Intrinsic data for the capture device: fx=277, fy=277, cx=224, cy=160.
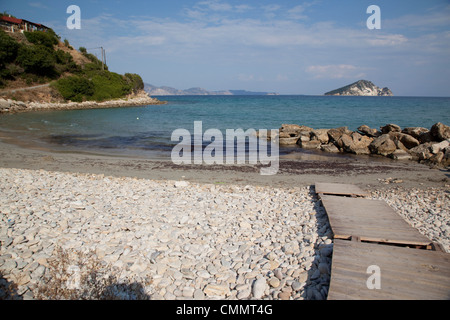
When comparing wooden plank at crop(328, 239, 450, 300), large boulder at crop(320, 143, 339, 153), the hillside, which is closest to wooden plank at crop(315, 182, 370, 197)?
wooden plank at crop(328, 239, 450, 300)

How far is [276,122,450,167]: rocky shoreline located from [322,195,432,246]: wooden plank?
9.89 meters

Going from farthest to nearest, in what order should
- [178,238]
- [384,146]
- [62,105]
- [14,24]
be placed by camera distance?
[14,24]
[62,105]
[384,146]
[178,238]

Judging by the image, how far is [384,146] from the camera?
619 inches

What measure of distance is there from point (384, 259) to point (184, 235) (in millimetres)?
3304

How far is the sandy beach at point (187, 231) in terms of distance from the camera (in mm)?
3959

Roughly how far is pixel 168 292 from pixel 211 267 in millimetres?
783

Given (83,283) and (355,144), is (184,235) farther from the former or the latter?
(355,144)

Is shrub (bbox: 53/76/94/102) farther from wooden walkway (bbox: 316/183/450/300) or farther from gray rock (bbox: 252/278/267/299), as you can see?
gray rock (bbox: 252/278/267/299)

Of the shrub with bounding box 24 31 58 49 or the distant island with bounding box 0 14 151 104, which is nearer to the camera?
the distant island with bounding box 0 14 151 104

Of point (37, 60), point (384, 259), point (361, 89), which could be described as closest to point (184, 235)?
point (384, 259)

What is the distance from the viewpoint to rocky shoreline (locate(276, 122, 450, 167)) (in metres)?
14.4

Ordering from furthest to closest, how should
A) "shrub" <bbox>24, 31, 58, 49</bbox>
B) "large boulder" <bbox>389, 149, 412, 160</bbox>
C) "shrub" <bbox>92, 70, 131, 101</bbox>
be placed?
"shrub" <bbox>92, 70, 131, 101</bbox> → "shrub" <bbox>24, 31, 58, 49</bbox> → "large boulder" <bbox>389, 149, 412, 160</bbox>

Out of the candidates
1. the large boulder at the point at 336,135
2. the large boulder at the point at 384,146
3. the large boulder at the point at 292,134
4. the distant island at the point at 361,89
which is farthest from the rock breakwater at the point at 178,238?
the distant island at the point at 361,89
